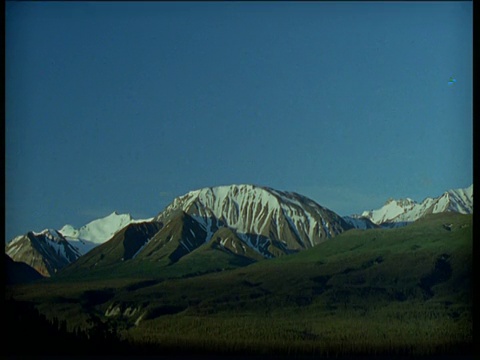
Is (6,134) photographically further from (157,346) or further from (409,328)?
(409,328)

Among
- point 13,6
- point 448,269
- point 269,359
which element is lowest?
point 269,359

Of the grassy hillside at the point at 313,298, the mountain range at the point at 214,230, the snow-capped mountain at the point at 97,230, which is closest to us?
the grassy hillside at the point at 313,298

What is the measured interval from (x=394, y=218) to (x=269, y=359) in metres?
1.84

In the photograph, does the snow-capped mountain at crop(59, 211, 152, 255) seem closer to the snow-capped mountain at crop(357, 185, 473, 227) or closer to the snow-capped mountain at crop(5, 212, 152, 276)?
the snow-capped mountain at crop(5, 212, 152, 276)

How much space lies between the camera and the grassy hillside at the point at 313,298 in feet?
30.9

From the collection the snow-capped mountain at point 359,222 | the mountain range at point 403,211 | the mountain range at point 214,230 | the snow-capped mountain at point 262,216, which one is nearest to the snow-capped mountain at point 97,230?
the mountain range at point 214,230

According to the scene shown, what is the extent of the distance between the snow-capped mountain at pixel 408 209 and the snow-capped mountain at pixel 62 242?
2.38 meters

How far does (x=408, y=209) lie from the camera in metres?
9.52

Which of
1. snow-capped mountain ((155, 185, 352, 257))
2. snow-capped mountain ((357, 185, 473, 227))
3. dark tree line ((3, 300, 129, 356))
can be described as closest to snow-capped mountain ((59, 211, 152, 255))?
snow-capped mountain ((155, 185, 352, 257))

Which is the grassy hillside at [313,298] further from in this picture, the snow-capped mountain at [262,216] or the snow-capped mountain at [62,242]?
the snow-capped mountain at [62,242]

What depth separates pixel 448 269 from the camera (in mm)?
9500
